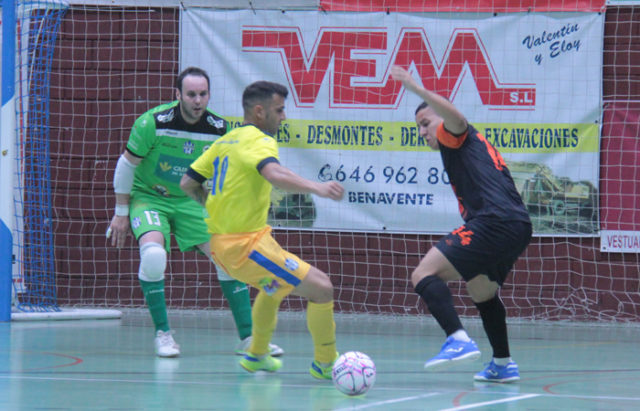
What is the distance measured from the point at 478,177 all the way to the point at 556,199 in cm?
479

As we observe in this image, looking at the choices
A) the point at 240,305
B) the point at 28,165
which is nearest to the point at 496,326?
the point at 240,305

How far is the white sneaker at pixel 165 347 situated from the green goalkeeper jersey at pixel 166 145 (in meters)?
1.02

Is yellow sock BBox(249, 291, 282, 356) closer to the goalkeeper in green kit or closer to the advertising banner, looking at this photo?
the goalkeeper in green kit

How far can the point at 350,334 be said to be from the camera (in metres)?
8.84

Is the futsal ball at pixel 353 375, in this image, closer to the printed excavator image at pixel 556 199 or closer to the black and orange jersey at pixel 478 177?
the black and orange jersey at pixel 478 177

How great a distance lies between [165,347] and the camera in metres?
6.89

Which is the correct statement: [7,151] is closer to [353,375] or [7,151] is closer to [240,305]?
[240,305]

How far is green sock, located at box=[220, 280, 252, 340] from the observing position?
7242 mm

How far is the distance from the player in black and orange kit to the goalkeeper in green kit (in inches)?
67.3

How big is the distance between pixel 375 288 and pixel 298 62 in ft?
8.08

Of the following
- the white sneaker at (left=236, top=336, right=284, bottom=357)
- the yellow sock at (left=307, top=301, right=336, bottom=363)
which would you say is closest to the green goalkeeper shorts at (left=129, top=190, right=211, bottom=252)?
the white sneaker at (left=236, top=336, right=284, bottom=357)

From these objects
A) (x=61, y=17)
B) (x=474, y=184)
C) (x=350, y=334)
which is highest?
(x=61, y=17)

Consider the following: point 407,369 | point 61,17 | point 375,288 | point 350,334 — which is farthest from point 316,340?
point 61,17

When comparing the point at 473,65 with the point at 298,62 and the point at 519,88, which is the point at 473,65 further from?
the point at 298,62
